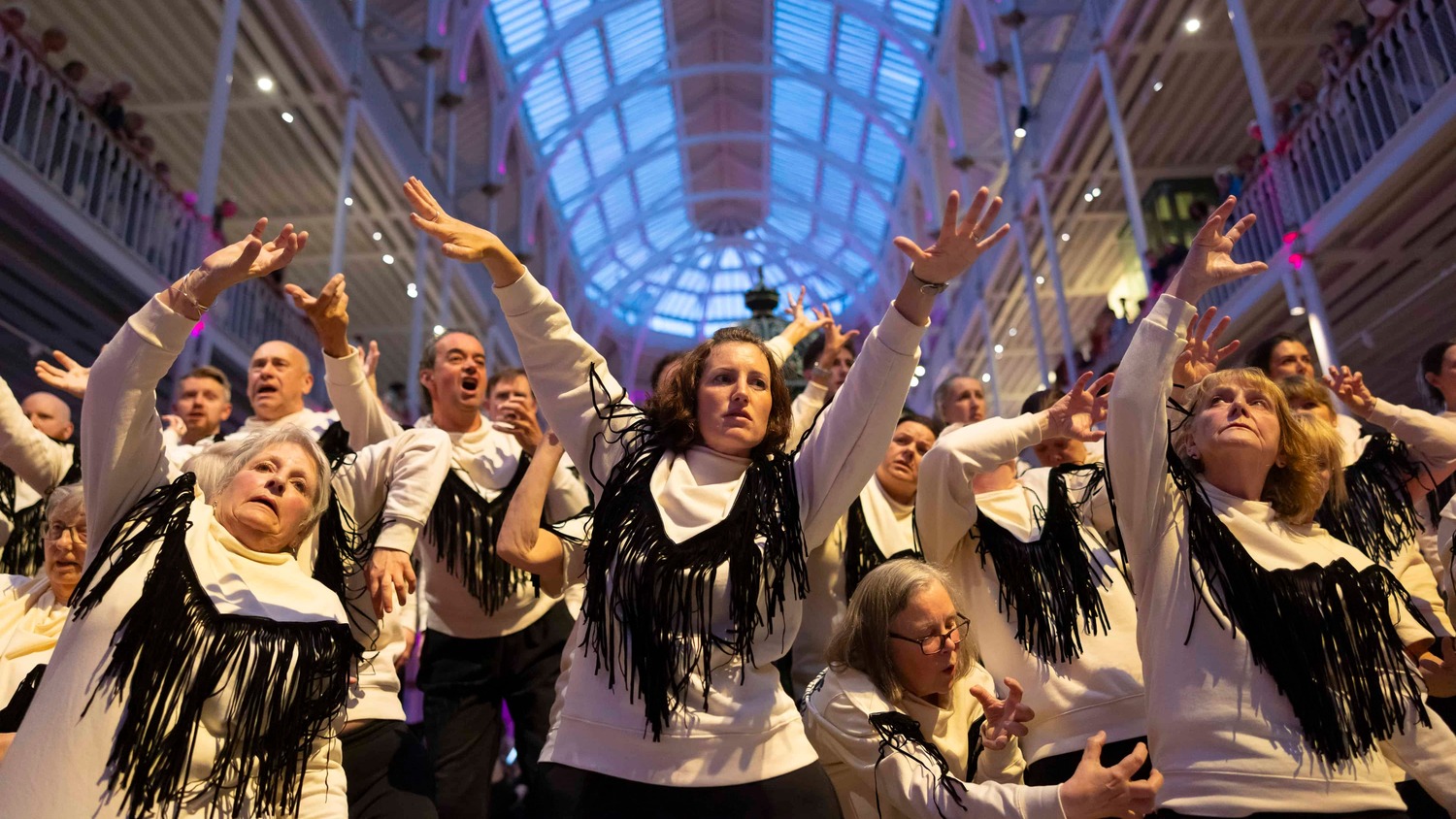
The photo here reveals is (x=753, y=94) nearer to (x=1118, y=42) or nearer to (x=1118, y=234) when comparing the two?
(x=1118, y=234)

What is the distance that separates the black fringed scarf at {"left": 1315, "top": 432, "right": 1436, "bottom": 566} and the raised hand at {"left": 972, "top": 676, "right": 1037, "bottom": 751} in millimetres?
1131

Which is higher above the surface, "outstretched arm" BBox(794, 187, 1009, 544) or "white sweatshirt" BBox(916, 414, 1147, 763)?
"outstretched arm" BBox(794, 187, 1009, 544)

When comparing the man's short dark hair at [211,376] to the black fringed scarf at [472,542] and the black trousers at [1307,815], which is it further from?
the black trousers at [1307,815]

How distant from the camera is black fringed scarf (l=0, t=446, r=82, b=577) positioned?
3.27m

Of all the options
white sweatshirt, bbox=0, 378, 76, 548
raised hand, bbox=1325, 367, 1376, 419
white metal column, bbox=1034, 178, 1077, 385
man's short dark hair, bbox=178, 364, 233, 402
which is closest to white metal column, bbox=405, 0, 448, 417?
white metal column, bbox=1034, 178, 1077, 385

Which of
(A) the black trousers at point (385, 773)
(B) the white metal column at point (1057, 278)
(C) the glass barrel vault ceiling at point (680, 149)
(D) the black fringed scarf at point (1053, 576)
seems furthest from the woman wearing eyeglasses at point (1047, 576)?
(C) the glass barrel vault ceiling at point (680, 149)

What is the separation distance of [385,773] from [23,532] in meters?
1.97

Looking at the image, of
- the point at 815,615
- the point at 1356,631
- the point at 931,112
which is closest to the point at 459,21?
the point at 931,112

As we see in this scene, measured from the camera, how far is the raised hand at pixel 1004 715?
192 cm

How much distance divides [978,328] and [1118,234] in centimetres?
388

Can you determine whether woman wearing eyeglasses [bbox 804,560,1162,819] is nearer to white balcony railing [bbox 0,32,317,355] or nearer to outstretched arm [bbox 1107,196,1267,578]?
outstretched arm [bbox 1107,196,1267,578]

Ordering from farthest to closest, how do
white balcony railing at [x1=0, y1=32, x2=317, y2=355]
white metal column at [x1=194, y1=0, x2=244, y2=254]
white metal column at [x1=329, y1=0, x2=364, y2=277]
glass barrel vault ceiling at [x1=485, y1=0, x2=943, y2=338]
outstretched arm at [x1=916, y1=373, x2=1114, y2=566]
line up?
glass barrel vault ceiling at [x1=485, y1=0, x2=943, y2=338]
white metal column at [x1=329, y1=0, x2=364, y2=277]
white metal column at [x1=194, y1=0, x2=244, y2=254]
white balcony railing at [x1=0, y1=32, x2=317, y2=355]
outstretched arm at [x1=916, y1=373, x2=1114, y2=566]

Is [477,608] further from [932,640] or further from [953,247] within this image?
[953,247]

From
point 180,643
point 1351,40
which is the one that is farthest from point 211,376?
point 1351,40
